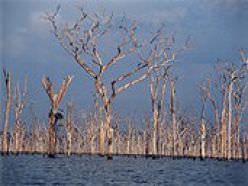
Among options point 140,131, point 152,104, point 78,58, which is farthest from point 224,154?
point 140,131

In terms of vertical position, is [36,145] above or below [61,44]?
below

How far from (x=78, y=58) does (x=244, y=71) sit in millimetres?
20704

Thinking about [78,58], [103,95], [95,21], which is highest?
[95,21]

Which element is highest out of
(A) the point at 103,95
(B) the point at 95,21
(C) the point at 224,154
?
(B) the point at 95,21

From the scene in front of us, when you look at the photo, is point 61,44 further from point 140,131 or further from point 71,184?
point 140,131

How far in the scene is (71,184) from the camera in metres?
13.6

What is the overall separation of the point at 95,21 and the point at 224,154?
25253 mm

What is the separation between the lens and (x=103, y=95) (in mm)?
29484

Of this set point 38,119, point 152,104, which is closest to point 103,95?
point 152,104

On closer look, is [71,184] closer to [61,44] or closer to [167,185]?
[167,185]

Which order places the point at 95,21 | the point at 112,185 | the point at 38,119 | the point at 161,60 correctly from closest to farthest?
the point at 112,185 → the point at 95,21 → the point at 161,60 → the point at 38,119

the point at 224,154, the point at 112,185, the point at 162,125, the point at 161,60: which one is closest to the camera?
the point at 112,185

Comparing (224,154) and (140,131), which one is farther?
(140,131)

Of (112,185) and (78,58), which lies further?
(78,58)
